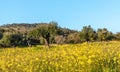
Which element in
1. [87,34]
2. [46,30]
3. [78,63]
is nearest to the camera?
[78,63]

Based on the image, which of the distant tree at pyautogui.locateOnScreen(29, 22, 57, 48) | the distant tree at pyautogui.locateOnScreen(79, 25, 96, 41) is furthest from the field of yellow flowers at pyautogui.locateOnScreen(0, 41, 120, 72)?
the distant tree at pyautogui.locateOnScreen(79, 25, 96, 41)

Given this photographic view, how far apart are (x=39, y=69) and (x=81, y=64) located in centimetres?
129

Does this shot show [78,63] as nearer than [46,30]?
Yes

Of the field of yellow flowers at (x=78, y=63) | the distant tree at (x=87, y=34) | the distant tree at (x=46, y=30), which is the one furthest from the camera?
the distant tree at (x=87, y=34)

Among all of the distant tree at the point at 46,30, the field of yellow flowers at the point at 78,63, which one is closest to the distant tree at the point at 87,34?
the distant tree at the point at 46,30

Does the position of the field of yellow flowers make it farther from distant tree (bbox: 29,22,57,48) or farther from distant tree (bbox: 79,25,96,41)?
distant tree (bbox: 79,25,96,41)

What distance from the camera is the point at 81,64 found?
8.74 meters

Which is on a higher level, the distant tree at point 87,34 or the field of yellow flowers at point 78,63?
the distant tree at point 87,34

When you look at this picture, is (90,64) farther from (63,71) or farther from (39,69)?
(39,69)

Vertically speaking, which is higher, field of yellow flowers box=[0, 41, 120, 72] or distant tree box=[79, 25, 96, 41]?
distant tree box=[79, 25, 96, 41]

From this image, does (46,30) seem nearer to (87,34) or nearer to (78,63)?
(87,34)

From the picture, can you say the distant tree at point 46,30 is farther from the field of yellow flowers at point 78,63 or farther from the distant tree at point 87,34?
the field of yellow flowers at point 78,63

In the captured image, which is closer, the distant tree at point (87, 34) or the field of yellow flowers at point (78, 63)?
the field of yellow flowers at point (78, 63)

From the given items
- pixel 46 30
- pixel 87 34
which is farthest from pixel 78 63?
pixel 87 34
